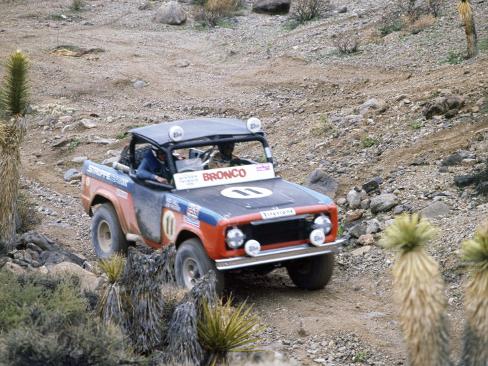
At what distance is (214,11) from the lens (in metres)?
31.4

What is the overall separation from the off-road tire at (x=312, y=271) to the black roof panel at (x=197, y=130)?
1.72 metres

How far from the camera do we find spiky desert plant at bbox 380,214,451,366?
6414 mm

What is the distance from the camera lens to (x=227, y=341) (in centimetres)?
885

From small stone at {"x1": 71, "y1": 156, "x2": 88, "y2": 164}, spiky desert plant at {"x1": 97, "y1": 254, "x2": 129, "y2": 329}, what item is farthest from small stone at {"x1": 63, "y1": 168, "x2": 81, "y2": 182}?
spiky desert plant at {"x1": 97, "y1": 254, "x2": 129, "y2": 329}

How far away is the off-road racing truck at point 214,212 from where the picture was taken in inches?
412

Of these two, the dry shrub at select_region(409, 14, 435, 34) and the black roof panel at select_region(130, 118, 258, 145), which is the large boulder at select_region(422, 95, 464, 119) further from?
the dry shrub at select_region(409, 14, 435, 34)

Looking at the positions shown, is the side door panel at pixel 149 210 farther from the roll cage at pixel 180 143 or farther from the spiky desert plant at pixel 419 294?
the spiky desert plant at pixel 419 294

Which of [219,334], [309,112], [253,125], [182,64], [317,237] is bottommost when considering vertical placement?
[182,64]

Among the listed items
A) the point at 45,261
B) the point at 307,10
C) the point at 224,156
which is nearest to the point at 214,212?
the point at 224,156

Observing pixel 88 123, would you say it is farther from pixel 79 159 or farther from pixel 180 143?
pixel 180 143

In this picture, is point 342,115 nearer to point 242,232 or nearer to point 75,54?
point 242,232

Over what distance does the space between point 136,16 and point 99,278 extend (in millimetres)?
22648

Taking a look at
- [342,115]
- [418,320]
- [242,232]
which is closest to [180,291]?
[242,232]

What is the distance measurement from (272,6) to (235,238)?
21902 mm
